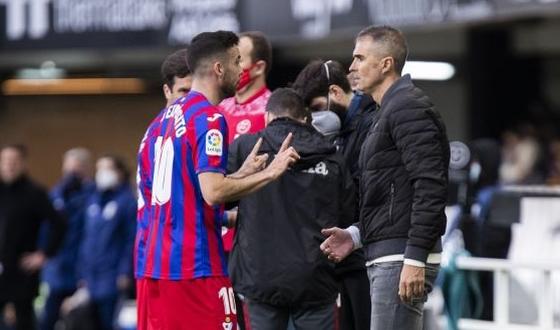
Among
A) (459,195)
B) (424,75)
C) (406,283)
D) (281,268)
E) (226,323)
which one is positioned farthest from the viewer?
(424,75)

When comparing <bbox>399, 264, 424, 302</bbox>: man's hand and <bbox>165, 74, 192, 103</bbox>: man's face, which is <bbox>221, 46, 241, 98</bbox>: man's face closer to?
<bbox>165, 74, 192, 103</bbox>: man's face

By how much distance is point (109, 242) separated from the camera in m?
14.4

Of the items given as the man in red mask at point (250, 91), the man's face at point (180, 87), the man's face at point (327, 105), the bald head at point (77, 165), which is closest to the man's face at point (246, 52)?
the man in red mask at point (250, 91)

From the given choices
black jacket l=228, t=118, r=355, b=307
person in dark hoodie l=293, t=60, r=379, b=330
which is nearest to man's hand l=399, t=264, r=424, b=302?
black jacket l=228, t=118, r=355, b=307

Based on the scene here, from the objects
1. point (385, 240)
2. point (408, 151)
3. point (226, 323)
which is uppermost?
point (408, 151)

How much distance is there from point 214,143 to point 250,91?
5.51ft

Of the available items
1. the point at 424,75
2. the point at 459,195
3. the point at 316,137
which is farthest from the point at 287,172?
the point at 424,75

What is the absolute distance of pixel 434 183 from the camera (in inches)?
256

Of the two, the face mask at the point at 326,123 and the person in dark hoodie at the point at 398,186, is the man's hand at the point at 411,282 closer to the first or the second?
the person in dark hoodie at the point at 398,186

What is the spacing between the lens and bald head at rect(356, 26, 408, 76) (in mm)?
6883

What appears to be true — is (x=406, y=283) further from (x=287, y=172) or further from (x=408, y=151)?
(x=287, y=172)

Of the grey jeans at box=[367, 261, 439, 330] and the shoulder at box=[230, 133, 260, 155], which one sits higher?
the shoulder at box=[230, 133, 260, 155]

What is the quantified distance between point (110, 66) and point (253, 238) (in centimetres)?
1335

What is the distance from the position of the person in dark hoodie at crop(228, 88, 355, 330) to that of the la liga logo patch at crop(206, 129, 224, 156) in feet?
2.15
